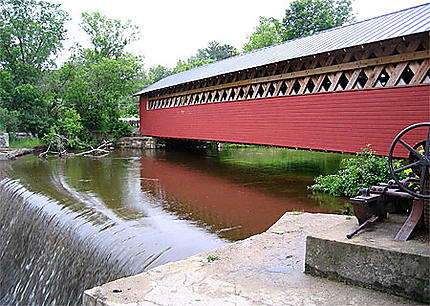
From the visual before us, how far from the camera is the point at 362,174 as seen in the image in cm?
886

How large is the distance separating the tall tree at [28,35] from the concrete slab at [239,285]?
2659cm

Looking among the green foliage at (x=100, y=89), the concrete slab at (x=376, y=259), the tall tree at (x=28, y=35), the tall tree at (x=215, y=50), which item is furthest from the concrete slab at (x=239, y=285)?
the tall tree at (x=215, y=50)

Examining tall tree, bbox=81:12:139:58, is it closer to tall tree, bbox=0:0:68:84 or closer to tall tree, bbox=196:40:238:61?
tall tree, bbox=0:0:68:84

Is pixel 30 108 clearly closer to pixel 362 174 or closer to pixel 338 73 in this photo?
pixel 338 73

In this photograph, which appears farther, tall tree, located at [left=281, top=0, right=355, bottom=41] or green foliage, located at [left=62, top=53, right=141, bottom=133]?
tall tree, located at [left=281, top=0, right=355, bottom=41]

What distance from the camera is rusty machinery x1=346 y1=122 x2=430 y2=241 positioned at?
129 inches

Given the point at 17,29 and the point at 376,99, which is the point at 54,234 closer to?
the point at 376,99

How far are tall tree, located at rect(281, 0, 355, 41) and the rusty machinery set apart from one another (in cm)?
3452

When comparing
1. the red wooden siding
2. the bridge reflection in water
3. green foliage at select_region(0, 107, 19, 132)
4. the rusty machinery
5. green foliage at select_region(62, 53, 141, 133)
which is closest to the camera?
the rusty machinery

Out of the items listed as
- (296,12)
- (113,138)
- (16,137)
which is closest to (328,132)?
(113,138)

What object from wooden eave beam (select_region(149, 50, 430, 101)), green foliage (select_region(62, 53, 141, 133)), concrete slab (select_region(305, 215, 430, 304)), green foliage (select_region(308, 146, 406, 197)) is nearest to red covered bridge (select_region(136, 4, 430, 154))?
wooden eave beam (select_region(149, 50, 430, 101))

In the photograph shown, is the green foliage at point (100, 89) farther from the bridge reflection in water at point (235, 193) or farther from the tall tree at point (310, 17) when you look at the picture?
the tall tree at point (310, 17)

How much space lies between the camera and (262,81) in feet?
39.3

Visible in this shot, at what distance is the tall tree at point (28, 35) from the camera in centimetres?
2616
